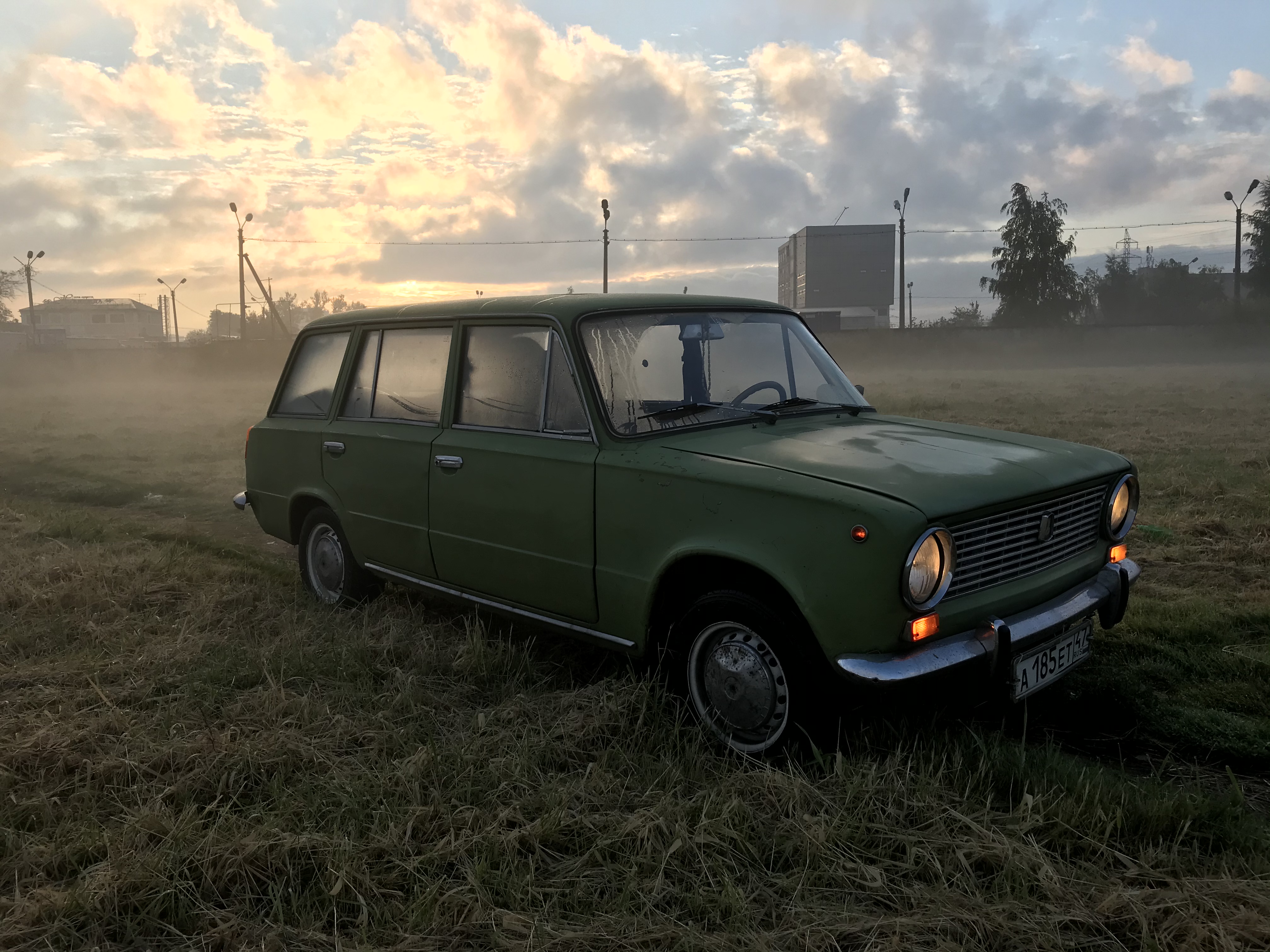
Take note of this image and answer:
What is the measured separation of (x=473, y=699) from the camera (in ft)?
13.1

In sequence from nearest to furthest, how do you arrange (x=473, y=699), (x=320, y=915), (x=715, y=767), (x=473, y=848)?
(x=320, y=915)
(x=473, y=848)
(x=715, y=767)
(x=473, y=699)

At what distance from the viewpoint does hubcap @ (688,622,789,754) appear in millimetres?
3248

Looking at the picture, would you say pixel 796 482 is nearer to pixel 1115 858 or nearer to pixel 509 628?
pixel 1115 858

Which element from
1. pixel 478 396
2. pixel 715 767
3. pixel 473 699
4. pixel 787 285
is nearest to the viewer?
pixel 715 767

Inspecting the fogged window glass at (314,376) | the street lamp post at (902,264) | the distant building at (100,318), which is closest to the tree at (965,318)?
the street lamp post at (902,264)

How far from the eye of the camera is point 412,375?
15.8ft

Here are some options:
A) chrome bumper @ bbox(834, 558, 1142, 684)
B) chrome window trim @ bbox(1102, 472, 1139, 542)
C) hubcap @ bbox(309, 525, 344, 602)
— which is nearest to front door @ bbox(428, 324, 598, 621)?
hubcap @ bbox(309, 525, 344, 602)

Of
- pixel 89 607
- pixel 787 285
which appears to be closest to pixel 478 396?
pixel 89 607

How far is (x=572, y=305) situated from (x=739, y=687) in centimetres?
178

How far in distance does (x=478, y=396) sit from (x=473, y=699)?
1.38 metres

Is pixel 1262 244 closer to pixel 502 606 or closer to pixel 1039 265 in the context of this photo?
pixel 1039 265

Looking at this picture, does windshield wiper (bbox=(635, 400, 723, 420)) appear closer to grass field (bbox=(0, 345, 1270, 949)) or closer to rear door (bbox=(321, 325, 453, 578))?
grass field (bbox=(0, 345, 1270, 949))

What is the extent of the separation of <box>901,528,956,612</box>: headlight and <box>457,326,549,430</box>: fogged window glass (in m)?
1.78

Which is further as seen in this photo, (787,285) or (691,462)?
(787,285)
